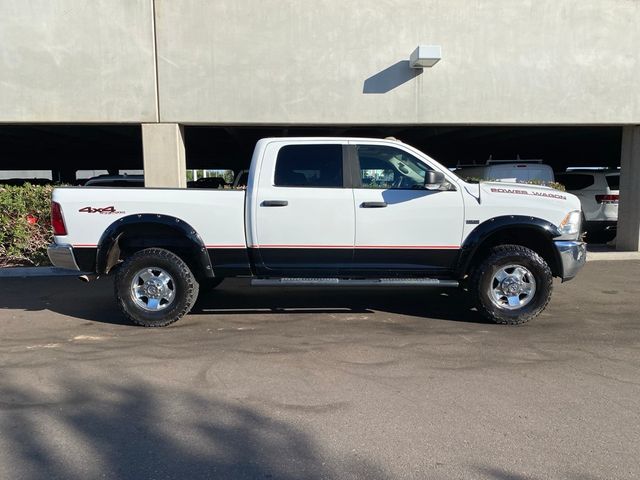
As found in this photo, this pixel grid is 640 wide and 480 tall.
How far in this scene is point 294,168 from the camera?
6.12 meters

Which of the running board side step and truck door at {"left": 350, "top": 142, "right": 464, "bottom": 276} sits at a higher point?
truck door at {"left": 350, "top": 142, "right": 464, "bottom": 276}

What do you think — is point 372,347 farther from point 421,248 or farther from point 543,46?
point 543,46

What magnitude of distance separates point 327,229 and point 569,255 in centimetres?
271

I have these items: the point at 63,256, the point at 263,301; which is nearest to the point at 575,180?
the point at 263,301

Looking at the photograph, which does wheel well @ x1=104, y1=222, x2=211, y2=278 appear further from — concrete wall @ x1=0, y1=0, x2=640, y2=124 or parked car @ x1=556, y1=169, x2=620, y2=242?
parked car @ x1=556, y1=169, x2=620, y2=242

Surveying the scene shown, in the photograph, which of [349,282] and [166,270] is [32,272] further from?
[349,282]

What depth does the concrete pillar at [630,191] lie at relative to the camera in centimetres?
1046

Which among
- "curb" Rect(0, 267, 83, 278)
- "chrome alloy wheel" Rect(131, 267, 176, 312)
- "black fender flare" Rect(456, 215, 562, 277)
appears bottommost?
"curb" Rect(0, 267, 83, 278)

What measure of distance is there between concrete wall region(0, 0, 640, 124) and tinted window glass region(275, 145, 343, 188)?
359cm

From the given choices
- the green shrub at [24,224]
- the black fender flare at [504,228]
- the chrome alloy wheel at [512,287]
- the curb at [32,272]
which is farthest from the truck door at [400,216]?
the green shrub at [24,224]

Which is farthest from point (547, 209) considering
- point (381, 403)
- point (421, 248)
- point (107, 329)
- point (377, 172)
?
point (107, 329)

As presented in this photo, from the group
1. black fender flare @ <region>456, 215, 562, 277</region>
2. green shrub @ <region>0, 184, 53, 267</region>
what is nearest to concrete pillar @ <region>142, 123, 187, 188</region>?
green shrub @ <region>0, 184, 53, 267</region>

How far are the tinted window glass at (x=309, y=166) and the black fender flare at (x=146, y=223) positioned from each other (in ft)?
3.68

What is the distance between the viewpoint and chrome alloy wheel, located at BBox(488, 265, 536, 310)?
5973mm
